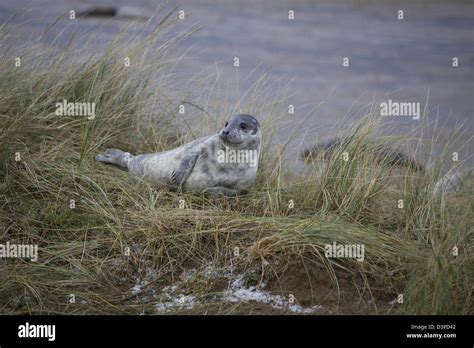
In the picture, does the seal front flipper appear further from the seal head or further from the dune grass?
the seal head

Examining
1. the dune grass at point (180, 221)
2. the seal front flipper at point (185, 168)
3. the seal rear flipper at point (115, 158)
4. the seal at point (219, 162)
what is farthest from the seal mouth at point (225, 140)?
the seal rear flipper at point (115, 158)

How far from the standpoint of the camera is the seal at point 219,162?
541 cm

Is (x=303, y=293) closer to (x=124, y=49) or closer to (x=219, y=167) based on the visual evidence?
(x=219, y=167)

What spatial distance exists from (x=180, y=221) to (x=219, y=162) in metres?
0.41

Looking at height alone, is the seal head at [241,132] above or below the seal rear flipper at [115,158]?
above

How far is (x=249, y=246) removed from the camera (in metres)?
5.25

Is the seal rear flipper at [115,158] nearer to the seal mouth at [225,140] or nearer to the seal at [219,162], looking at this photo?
the seal at [219,162]

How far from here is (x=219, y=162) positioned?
215 inches

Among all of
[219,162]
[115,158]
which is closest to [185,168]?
[219,162]

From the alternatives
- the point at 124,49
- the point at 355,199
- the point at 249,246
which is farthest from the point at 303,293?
the point at 124,49

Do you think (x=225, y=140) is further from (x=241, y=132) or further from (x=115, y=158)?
(x=115, y=158)

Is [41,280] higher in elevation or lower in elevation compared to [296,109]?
lower
